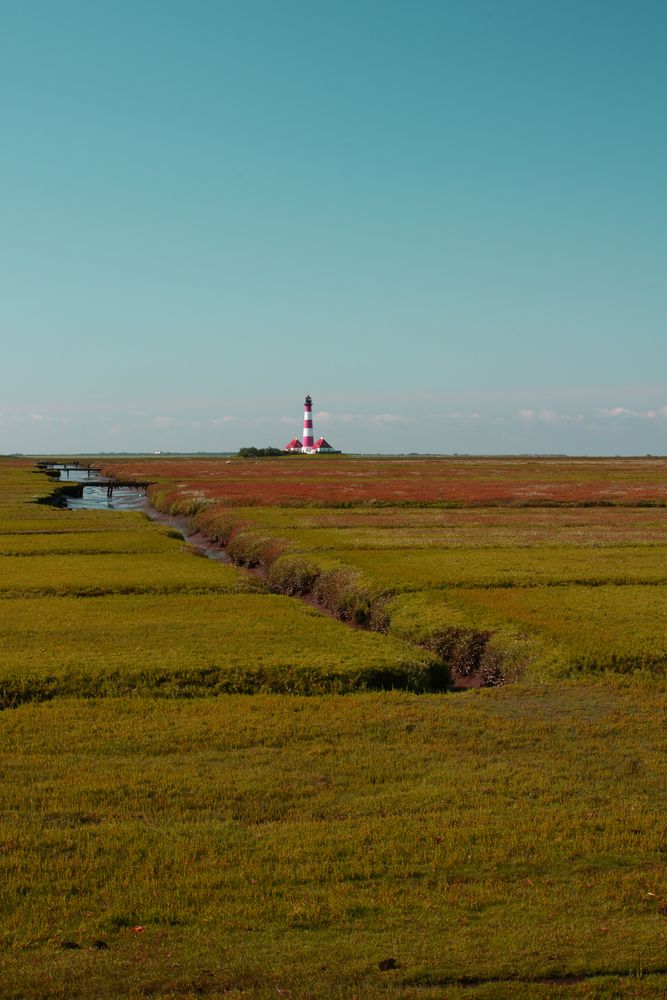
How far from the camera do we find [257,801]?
1261cm

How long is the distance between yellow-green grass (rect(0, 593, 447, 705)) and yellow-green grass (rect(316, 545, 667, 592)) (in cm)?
589

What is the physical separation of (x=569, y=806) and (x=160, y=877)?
5.91 m

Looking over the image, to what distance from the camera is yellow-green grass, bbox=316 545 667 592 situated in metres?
31.0

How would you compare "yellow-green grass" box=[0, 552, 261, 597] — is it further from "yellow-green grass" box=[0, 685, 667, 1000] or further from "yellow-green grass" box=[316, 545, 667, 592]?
"yellow-green grass" box=[0, 685, 667, 1000]

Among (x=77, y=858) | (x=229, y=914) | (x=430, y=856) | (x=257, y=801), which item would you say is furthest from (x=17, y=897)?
(x=430, y=856)

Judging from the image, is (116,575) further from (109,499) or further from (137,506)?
(109,499)

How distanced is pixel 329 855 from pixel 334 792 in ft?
6.45

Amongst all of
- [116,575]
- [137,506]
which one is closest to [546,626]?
[116,575]

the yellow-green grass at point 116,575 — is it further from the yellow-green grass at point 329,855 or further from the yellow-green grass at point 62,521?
the yellow-green grass at point 329,855

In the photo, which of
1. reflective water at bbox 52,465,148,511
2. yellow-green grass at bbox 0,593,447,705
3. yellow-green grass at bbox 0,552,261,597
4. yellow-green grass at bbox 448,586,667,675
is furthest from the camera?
reflective water at bbox 52,465,148,511

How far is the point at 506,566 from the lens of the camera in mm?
34469

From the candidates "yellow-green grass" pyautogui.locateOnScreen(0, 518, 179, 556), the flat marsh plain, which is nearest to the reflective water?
"yellow-green grass" pyautogui.locateOnScreen(0, 518, 179, 556)

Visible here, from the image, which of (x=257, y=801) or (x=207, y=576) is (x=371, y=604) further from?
(x=257, y=801)

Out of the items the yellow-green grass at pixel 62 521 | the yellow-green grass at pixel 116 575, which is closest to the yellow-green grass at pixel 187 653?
the yellow-green grass at pixel 116 575
